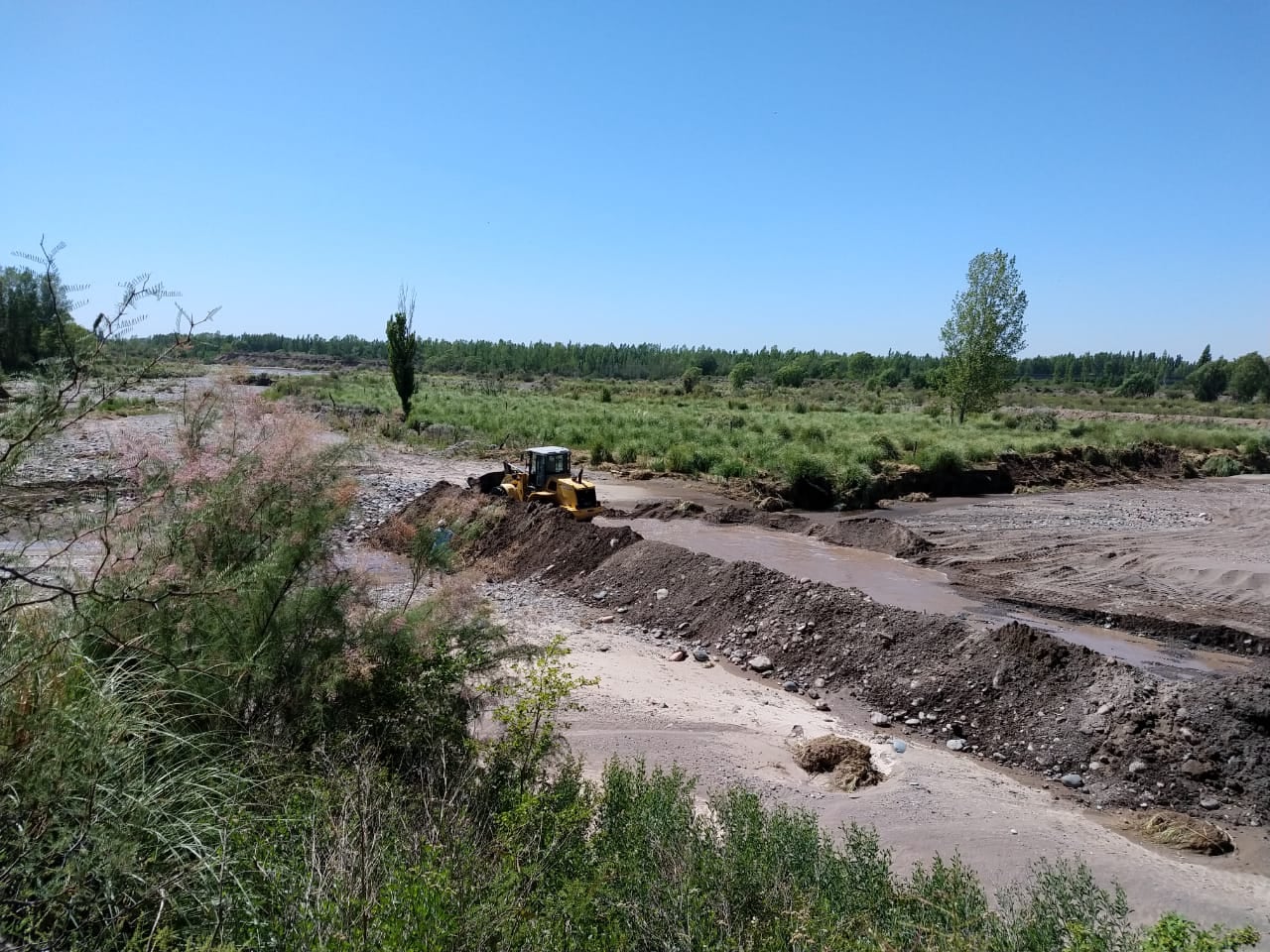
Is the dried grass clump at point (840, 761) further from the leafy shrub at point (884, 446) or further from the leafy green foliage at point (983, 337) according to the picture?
the leafy green foliage at point (983, 337)

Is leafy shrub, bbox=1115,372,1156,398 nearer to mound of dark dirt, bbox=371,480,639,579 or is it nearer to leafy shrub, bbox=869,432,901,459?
leafy shrub, bbox=869,432,901,459

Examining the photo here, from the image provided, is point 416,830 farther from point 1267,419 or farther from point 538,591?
point 1267,419

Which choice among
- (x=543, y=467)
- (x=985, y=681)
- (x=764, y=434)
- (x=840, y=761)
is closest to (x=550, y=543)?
(x=543, y=467)

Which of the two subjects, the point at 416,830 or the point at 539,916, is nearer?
the point at 539,916

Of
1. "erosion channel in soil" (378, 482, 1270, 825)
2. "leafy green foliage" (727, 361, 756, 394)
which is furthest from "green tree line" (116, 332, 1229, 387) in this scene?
"erosion channel in soil" (378, 482, 1270, 825)

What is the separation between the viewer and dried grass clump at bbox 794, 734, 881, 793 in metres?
8.52


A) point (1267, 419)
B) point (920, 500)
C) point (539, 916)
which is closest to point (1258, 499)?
point (920, 500)

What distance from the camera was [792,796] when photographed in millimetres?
8086

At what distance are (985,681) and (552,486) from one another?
447 inches

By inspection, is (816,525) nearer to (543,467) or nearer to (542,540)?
(543,467)

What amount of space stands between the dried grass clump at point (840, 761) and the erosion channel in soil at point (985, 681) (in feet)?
5.59

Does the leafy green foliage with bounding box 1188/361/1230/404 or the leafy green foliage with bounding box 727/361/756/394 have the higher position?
the leafy green foliage with bounding box 1188/361/1230/404

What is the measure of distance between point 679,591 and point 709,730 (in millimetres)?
5263

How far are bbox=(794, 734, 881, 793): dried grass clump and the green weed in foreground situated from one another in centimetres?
1637
